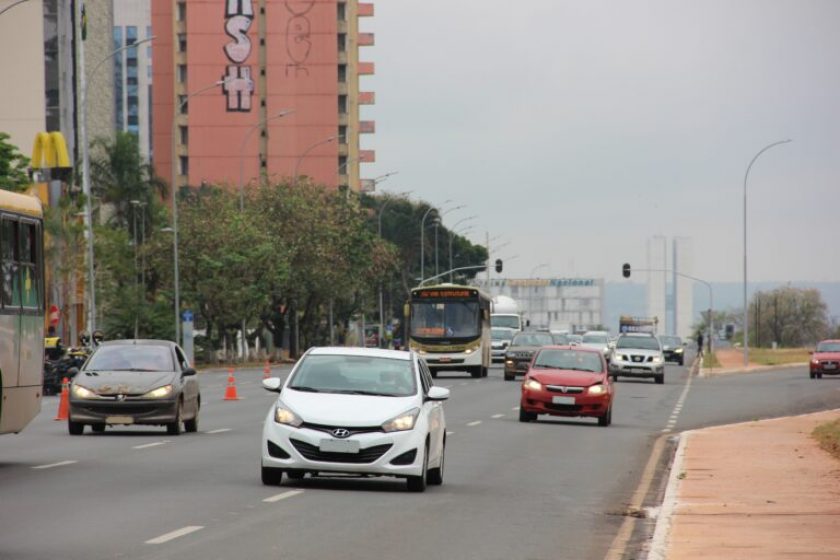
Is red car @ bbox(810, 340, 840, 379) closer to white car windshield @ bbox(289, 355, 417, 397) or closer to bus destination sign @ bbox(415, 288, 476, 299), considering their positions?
bus destination sign @ bbox(415, 288, 476, 299)

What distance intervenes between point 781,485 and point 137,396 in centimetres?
1136

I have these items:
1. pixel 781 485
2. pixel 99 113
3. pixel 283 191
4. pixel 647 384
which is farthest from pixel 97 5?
pixel 781 485

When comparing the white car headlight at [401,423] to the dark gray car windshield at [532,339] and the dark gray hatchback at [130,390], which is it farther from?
the dark gray car windshield at [532,339]

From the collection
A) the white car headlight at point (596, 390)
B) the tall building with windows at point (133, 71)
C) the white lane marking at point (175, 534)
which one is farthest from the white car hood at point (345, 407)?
the tall building with windows at point (133, 71)

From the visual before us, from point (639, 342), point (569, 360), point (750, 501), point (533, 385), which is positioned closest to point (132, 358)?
point (533, 385)

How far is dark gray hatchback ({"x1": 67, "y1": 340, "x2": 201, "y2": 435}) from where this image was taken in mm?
28297

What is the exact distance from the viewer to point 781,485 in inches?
821

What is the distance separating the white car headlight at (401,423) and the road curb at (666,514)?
2.67 metres

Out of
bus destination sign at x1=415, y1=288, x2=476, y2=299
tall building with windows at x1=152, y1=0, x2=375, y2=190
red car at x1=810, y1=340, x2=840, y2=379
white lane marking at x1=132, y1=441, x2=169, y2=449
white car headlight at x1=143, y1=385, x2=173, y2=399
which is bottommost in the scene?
red car at x1=810, y1=340, x2=840, y2=379

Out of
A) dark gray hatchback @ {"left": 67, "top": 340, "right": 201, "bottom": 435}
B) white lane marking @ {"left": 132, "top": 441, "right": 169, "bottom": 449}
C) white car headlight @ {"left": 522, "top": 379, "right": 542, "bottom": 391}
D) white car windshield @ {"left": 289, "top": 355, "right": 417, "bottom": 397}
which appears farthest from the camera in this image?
white car headlight @ {"left": 522, "top": 379, "right": 542, "bottom": 391}

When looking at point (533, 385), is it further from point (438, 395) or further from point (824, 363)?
point (824, 363)

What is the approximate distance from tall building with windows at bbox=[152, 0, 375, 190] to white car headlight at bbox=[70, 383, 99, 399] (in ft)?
367

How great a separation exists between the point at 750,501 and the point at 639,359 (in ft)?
153

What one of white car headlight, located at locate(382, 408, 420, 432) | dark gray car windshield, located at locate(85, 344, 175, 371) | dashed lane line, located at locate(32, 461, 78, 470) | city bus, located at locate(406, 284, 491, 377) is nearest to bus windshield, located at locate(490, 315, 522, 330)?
city bus, located at locate(406, 284, 491, 377)
